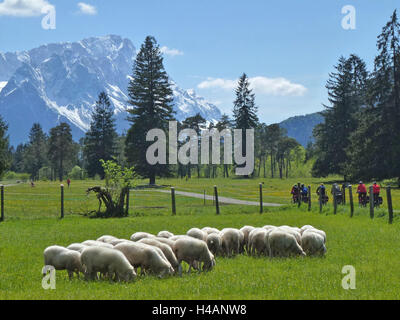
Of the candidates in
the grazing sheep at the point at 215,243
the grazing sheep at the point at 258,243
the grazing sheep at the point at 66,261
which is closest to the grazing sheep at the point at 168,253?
the grazing sheep at the point at 66,261

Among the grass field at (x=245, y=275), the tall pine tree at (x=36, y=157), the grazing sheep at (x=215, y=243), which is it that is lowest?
the grass field at (x=245, y=275)

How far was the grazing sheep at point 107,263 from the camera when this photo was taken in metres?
9.18

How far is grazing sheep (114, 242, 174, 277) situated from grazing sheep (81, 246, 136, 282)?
20.1 inches

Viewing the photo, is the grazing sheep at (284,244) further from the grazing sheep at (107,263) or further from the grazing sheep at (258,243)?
the grazing sheep at (107,263)

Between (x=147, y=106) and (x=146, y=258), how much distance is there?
187 feet

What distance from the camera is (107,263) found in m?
9.23

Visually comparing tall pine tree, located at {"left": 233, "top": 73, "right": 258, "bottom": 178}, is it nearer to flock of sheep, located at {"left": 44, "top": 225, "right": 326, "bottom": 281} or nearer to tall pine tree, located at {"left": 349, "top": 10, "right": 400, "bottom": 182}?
tall pine tree, located at {"left": 349, "top": 10, "right": 400, "bottom": 182}

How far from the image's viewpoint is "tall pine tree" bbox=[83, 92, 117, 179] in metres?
89.5

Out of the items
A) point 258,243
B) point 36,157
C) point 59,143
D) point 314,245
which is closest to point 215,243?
point 258,243

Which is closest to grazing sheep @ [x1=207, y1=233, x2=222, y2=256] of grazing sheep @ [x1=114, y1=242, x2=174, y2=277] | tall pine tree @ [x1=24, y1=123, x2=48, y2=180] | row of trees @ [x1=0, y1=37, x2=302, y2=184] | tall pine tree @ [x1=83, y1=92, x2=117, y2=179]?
grazing sheep @ [x1=114, y1=242, x2=174, y2=277]

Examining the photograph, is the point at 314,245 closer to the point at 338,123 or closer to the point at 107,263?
the point at 107,263

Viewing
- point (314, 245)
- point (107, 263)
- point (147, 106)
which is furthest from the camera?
point (147, 106)

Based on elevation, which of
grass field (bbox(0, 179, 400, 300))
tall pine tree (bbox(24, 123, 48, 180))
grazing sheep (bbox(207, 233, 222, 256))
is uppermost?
tall pine tree (bbox(24, 123, 48, 180))
